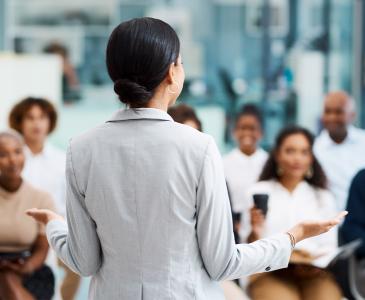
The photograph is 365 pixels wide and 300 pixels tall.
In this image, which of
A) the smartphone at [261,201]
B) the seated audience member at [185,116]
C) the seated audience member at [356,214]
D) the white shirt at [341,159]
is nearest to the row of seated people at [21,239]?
the seated audience member at [185,116]

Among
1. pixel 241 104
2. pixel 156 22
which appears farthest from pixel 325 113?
pixel 156 22

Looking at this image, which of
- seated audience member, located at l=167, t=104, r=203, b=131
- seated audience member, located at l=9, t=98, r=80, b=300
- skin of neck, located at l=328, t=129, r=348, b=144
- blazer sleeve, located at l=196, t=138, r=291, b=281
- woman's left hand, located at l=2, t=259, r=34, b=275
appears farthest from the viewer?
skin of neck, located at l=328, t=129, r=348, b=144

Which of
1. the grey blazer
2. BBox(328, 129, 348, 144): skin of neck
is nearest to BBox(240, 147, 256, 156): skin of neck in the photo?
BBox(328, 129, 348, 144): skin of neck

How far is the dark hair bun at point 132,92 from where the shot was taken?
2.00 metres

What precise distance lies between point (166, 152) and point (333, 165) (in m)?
3.99

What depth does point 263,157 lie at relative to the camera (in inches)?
222

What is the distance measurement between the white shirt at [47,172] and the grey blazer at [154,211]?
309 cm

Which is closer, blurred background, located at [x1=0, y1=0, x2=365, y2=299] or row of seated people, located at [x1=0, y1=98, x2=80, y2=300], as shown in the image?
row of seated people, located at [x1=0, y1=98, x2=80, y2=300]

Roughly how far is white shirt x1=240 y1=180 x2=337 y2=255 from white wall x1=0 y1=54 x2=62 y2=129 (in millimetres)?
2740

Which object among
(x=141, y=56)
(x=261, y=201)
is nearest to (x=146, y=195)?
(x=141, y=56)

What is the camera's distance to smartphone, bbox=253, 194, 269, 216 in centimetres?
372

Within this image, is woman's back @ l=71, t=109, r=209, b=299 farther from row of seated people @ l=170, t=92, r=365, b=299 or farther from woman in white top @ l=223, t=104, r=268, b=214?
woman in white top @ l=223, t=104, r=268, b=214

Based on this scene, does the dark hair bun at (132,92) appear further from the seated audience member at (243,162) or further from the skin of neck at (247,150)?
the skin of neck at (247,150)

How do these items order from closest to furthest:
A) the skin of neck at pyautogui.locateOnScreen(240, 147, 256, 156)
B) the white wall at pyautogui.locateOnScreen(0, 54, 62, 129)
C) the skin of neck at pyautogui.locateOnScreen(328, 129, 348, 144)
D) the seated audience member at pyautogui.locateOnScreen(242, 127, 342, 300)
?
the seated audience member at pyautogui.locateOnScreen(242, 127, 342, 300)
the skin of neck at pyautogui.locateOnScreen(240, 147, 256, 156)
the skin of neck at pyautogui.locateOnScreen(328, 129, 348, 144)
the white wall at pyautogui.locateOnScreen(0, 54, 62, 129)
